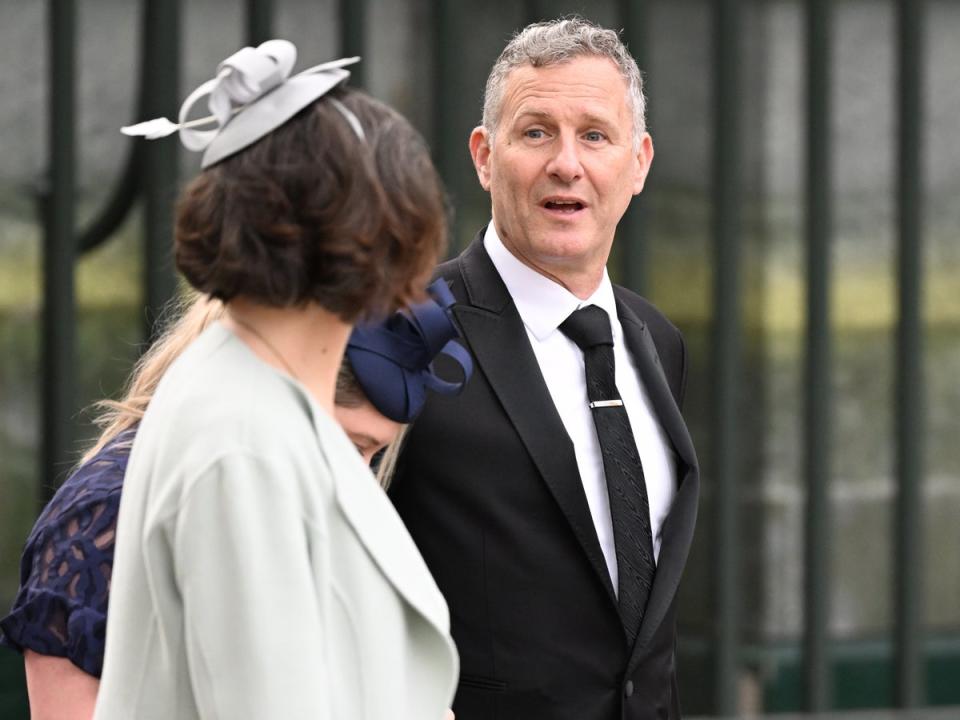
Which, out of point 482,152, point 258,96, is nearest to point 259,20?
point 482,152

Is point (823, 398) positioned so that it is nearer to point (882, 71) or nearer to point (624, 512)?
point (882, 71)

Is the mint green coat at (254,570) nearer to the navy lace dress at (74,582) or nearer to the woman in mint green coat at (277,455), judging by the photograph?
the woman in mint green coat at (277,455)

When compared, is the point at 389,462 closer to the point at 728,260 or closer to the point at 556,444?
the point at 556,444

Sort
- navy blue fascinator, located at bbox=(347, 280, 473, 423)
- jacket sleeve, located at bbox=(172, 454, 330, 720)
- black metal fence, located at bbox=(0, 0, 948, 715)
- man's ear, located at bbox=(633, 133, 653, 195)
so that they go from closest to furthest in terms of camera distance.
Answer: jacket sleeve, located at bbox=(172, 454, 330, 720)
navy blue fascinator, located at bbox=(347, 280, 473, 423)
man's ear, located at bbox=(633, 133, 653, 195)
black metal fence, located at bbox=(0, 0, 948, 715)

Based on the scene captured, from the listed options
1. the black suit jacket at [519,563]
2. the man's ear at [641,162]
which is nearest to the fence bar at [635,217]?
the man's ear at [641,162]

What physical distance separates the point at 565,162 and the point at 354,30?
2478 mm

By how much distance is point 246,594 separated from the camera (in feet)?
4.99

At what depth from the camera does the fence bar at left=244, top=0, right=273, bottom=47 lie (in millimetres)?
4922

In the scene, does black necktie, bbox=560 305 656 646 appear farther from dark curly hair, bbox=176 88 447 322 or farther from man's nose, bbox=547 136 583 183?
dark curly hair, bbox=176 88 447 322

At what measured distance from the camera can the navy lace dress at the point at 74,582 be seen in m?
2.03

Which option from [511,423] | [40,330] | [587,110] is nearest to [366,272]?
[511,423]

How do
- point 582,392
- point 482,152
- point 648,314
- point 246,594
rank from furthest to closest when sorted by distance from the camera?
1. point 648,314
2. point 482,152
3. point 582,392
4. point 246,594

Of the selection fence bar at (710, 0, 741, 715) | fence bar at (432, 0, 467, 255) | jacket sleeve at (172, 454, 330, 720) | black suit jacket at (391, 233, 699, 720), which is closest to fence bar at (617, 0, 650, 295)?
fence bar at (710, 0, 741, 715)

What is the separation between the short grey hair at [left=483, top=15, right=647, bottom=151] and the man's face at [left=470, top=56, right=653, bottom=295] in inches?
0.7
